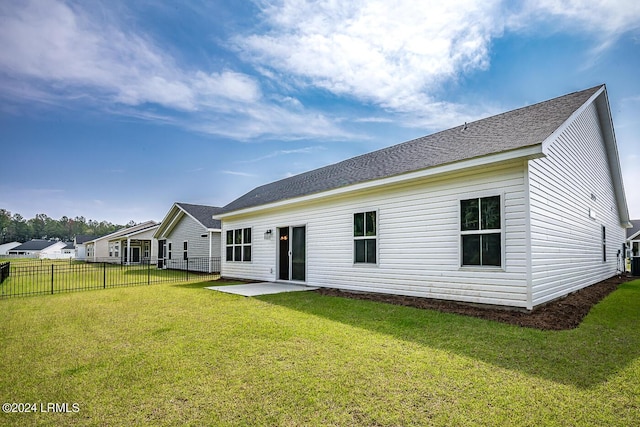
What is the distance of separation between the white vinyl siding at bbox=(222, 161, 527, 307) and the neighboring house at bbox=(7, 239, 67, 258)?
76040mm

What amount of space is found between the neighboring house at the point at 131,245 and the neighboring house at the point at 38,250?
37.4 m

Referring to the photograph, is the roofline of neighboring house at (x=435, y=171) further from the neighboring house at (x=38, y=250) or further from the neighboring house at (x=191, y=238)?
the neighboring house at (x=38, y=250)

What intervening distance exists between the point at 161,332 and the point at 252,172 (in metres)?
15.3

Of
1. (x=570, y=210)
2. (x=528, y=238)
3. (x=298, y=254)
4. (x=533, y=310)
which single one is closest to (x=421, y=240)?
(x=528, y=238)

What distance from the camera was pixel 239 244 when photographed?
566 inches

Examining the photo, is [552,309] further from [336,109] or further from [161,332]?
[336,109]

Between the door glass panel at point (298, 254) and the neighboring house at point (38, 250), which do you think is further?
the neighboring house at point (38, 250)

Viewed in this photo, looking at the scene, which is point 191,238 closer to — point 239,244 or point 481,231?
point 239,244

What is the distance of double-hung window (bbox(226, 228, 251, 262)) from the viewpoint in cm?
1385

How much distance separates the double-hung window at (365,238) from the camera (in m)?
8.76

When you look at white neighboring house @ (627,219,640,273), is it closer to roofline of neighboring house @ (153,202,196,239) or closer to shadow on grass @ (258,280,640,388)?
shadow on grass @ (258,280,640,388)

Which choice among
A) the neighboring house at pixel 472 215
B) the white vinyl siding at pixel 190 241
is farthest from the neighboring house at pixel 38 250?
the neighboring house at pixel 472 215

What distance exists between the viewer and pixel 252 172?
19.9 m

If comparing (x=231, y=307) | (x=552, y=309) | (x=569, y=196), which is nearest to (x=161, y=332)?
(x=231, y=307)
